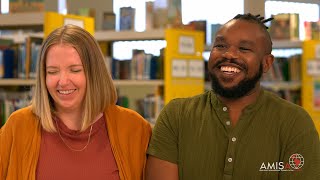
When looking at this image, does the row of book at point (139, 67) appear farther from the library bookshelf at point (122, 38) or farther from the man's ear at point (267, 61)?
the man's ear at point (267, 61)

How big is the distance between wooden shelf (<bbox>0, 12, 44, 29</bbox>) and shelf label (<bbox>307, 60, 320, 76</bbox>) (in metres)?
2.99

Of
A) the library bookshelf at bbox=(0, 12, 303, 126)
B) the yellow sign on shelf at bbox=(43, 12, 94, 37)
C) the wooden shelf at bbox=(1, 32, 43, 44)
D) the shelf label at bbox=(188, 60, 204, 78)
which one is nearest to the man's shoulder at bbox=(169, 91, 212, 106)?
the yellow sign on shelf at bbox=(43, 12, 94, 37)

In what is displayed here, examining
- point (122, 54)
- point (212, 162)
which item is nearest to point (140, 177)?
point (212, 162)

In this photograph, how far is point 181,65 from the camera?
202 inches

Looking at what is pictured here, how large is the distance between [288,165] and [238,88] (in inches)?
11.5

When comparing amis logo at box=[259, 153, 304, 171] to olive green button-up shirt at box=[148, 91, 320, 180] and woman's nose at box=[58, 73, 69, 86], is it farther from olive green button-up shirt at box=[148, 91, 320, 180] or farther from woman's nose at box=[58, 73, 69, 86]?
woman's nose at box=[58, 73, 69, 86]

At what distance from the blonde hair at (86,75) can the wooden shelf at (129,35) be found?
3193 millimetres

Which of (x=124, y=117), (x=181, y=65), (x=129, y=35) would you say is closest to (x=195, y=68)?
(x=181, y=65)

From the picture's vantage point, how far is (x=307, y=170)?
70.6 inches

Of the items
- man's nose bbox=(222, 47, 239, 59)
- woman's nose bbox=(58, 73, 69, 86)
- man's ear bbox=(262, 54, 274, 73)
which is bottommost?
woman's nose bbox=(58, 73, 69, 86)

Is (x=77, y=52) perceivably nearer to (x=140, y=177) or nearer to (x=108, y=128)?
(x=108, y=128)

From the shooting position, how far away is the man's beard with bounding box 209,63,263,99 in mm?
1855

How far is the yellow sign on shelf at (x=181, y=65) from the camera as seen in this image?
511 centimetres

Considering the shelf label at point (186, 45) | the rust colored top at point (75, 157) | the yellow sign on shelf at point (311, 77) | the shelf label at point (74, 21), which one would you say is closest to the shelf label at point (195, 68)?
the shelf label at point (186, 45)
